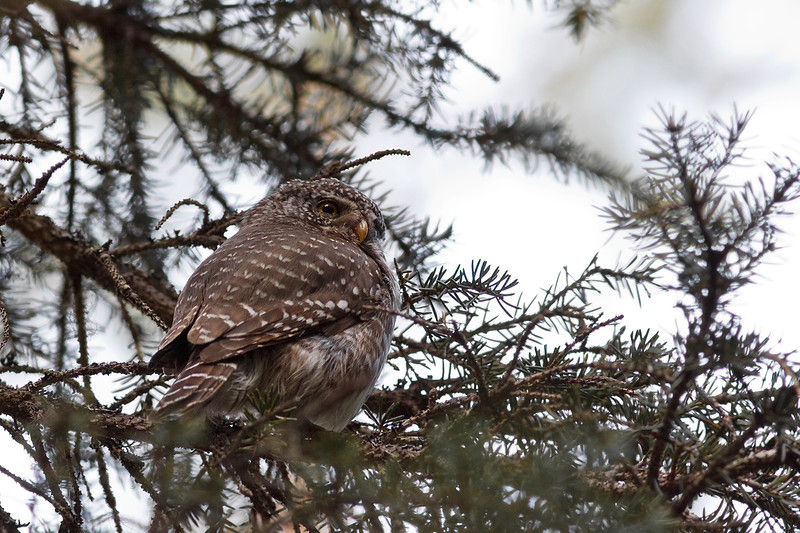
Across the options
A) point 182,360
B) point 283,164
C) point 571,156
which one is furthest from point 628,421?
point 283,164

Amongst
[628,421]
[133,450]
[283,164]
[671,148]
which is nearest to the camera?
[671,148]

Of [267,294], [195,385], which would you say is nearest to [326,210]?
[267,294]

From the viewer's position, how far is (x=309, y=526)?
189cm

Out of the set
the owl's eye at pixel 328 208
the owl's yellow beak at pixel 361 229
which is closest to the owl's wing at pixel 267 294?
the owl's yellow beak at pixel 361 229

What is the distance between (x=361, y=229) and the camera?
3.82 metres

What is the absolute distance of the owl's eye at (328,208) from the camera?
4.04 meters

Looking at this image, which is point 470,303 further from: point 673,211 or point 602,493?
point 673,211

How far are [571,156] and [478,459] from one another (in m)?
2.54

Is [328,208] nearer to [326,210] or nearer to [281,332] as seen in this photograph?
[326,210]

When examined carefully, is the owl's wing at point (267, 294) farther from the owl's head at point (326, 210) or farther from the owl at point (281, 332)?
the owl's head at point (326, 210)

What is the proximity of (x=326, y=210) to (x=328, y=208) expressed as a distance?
0.02 m

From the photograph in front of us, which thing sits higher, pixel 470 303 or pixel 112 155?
pixel 112 155

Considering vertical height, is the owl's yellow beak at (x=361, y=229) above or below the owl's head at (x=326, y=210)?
below

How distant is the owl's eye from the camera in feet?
13.2
